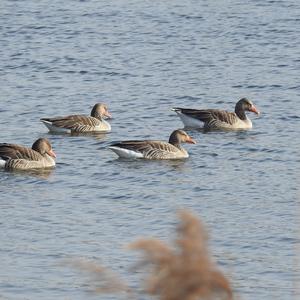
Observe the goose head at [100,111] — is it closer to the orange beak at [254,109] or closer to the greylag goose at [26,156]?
the orange beak at [254,109]

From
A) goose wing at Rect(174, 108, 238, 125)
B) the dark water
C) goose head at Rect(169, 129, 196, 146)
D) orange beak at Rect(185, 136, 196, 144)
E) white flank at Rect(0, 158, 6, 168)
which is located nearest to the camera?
the dark water

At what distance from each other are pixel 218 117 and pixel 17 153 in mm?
5385

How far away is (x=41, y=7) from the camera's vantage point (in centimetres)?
3772

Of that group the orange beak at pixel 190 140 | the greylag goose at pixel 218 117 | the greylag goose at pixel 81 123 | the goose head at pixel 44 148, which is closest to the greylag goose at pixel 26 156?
the goose head at pixel 44 148

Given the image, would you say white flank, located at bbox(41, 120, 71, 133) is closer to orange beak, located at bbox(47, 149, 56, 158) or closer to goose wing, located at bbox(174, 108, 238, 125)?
orange beak, located at bbox(47, 149, 56, 158)

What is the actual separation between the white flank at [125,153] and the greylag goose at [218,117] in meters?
2.85

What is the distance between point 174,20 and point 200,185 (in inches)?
657

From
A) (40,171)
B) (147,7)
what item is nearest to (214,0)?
(147,7)

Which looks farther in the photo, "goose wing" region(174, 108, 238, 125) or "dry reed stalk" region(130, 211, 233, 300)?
"goose wing" region(174, 108, 238, 125)

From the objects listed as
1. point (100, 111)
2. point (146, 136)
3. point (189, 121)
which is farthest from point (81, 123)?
point (189, 121)

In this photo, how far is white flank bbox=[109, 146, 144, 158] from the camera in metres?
21.2

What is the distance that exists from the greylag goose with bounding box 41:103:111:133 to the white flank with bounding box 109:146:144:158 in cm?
249

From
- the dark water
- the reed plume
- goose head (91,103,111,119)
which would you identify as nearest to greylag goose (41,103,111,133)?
goose head (91,103,111,119)

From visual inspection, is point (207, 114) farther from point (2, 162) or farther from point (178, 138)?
point (2, 162)
